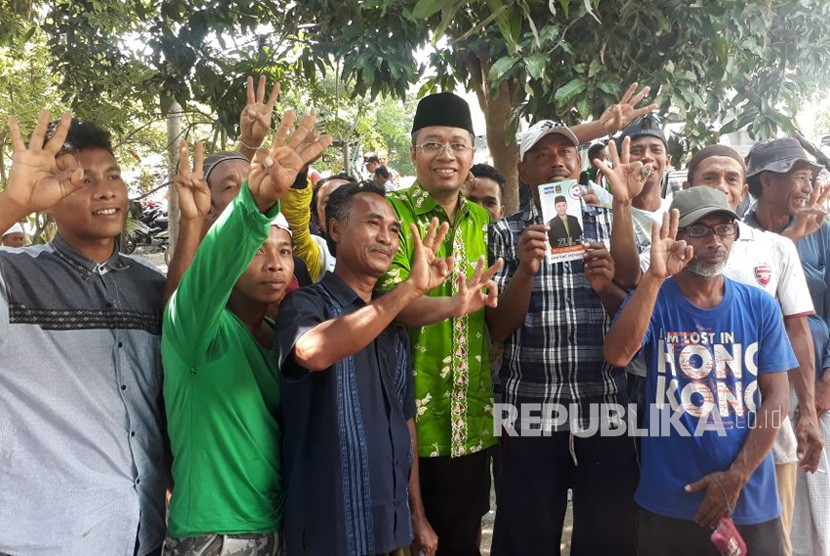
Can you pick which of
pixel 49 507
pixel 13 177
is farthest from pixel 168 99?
pixel 49 507

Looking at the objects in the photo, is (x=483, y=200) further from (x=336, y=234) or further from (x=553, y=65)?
(x=336, y=234)

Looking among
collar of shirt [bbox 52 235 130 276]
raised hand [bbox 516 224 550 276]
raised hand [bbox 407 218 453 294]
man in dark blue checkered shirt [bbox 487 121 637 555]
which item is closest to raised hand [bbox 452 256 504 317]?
raised hand [bbox 407 218 453 294]

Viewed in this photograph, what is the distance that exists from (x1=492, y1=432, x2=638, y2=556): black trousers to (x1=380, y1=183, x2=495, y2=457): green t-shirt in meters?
0.21

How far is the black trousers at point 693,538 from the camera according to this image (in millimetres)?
2544

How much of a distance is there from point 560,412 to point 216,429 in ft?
4.53

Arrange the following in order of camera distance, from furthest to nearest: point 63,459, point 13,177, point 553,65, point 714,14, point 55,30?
point 55,30, point 553,65, point 714,14, point 63,459, point 13,177

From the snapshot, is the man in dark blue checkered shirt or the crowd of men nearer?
the crowd of men

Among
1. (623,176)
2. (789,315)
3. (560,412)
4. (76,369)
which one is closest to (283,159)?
(76,369)

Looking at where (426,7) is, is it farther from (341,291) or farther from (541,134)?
(541,134)

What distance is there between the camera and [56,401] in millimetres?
1911

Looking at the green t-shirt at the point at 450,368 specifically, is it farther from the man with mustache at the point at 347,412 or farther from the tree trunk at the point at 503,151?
the tree trunk at the point at 503,151

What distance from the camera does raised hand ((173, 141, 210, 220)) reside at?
2234 mm

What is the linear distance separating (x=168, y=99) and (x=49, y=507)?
311cm

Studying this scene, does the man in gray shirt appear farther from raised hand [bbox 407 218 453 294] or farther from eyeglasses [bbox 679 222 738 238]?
eyeglasses [bbox 679 222 738 238]
